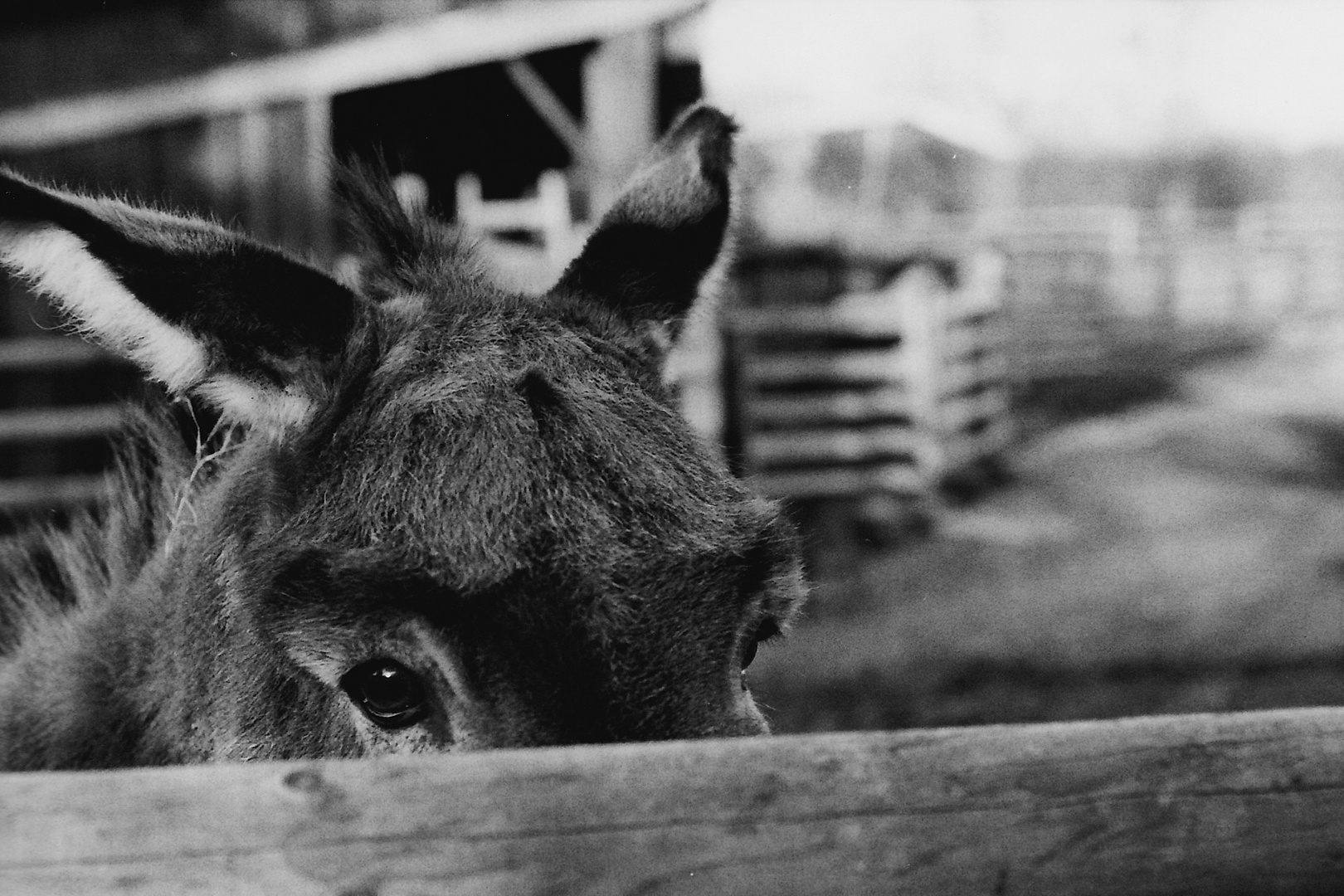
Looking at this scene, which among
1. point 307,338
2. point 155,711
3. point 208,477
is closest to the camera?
point 307,338

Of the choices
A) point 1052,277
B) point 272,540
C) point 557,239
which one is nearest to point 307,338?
point 272,540

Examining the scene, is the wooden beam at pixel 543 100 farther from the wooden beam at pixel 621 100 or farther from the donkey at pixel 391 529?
the donkey at pixel 391 529

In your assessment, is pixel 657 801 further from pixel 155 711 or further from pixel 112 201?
pixel 112 201

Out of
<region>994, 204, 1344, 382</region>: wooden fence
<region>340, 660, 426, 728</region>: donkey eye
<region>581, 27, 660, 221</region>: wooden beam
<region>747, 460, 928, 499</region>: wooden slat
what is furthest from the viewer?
<region>994, 204, 1344, 382</region>: wooden fence

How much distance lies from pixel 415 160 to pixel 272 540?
1150cm

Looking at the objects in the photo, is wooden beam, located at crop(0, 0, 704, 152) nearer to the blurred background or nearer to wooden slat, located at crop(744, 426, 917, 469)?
the blurred background

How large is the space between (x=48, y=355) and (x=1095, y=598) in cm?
851

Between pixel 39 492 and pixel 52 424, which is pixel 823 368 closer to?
pixel 52 424

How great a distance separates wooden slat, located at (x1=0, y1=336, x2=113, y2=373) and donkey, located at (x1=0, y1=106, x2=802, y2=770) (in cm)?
644

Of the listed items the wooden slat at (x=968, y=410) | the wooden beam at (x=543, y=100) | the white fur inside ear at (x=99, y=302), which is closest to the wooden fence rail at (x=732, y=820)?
the white fur inside ear at (x=99, y=302)

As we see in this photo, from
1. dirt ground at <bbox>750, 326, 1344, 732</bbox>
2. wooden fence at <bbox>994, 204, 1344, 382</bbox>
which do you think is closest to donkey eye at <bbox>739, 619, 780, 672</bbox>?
dirt ground at <bbox>750, 326, 1344, 732</bbox>

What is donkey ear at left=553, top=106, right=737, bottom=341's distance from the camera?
2.60m

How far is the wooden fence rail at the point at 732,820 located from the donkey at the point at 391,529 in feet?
1.48

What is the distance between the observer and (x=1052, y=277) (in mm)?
26797
